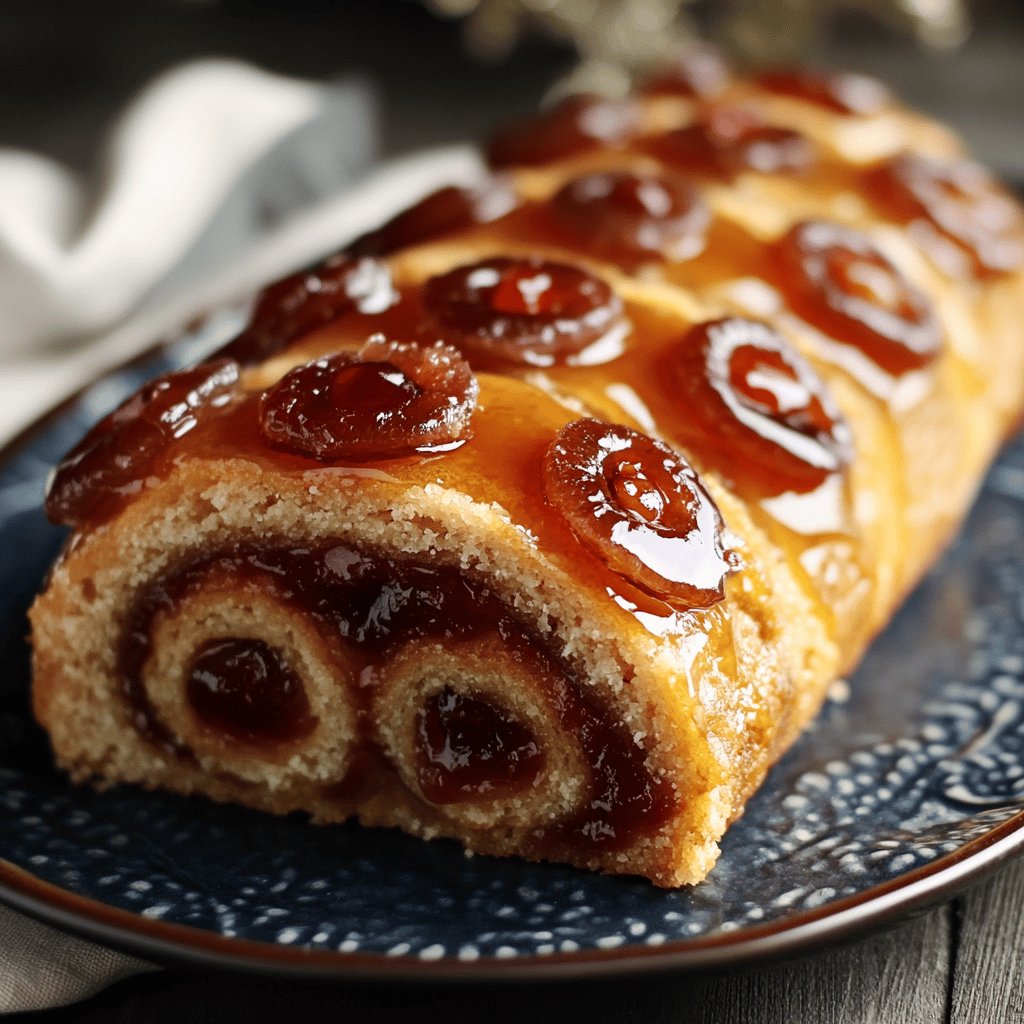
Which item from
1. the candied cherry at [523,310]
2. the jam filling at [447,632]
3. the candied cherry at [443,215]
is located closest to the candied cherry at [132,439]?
the jam filling at [447,632]

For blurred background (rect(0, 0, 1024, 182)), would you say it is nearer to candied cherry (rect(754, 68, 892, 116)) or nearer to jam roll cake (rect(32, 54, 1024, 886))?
candied cherry (rect(754, 68, 892, 116))

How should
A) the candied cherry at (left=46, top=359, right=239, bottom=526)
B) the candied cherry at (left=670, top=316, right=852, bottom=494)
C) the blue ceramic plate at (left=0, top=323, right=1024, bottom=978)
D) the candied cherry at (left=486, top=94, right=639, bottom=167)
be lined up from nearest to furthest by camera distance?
the blue ceramic plate at (left=0, top=323, right=1024, bottom=978)
the candied cherry at (left=46, top=359, right=239, bottom=526)
the candied cherry at (left=670, top=316, right=852, bottom=494)
the candied cherry at (left=486, top=94, right=639, bottom=167)

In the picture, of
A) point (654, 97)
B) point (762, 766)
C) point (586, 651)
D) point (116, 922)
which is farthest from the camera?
point (654, 97)

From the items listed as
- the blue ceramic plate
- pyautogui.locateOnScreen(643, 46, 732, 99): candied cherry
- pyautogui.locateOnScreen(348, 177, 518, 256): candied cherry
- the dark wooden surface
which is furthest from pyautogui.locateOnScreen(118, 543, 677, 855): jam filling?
pyautogui.locateOnScreen(643, 46, 732, 99): candied cherry

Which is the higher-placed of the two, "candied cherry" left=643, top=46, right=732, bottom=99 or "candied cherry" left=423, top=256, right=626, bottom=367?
"candied cherry" left=423, top=256, right=626, bottom=367

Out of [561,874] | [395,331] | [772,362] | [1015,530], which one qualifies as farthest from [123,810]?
[1015,530]

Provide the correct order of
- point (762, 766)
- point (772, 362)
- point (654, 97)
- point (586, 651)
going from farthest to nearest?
point (654, 97)
point (772, 362)
point (762, 766)
point (586, 651)

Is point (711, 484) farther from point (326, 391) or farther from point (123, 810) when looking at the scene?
point (123, 810)
